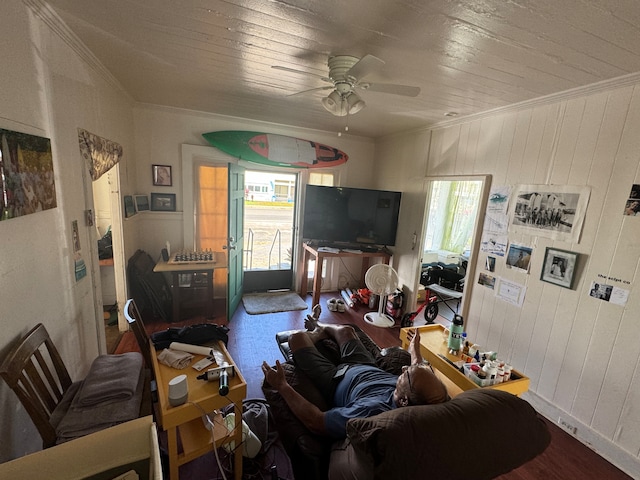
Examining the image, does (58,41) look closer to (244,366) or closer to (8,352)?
(8,352)

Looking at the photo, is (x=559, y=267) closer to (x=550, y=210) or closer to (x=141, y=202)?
(x=550, y=210)

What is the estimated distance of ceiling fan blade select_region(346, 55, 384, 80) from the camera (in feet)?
4.62

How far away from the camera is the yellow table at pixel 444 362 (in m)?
1.80

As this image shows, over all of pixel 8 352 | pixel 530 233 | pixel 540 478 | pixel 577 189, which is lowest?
pixel 540 478

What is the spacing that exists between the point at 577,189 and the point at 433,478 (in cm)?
208

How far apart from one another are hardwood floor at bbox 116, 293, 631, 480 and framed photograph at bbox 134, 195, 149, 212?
126 cm

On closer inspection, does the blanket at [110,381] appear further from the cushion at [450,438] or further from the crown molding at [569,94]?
the crown molding at [569,94]

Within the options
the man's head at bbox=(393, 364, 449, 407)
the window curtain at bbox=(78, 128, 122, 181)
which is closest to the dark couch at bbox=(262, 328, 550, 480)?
the man's head at bbox=(393, 364, 449, 407)

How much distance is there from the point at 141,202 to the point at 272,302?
1977mm

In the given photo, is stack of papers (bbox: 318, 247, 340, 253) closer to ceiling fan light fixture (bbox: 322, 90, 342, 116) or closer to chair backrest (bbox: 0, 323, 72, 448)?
ceiling fan light fixture (bbox: 322, 90, 342, 116)

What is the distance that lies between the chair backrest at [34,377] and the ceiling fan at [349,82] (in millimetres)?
1837

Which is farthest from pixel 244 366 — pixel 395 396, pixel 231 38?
pixel 231 38

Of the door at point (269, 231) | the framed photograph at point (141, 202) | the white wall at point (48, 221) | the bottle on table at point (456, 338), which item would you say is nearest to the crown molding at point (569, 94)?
the bottle on table at point (456, 338)

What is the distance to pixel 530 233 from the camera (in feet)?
7.22
